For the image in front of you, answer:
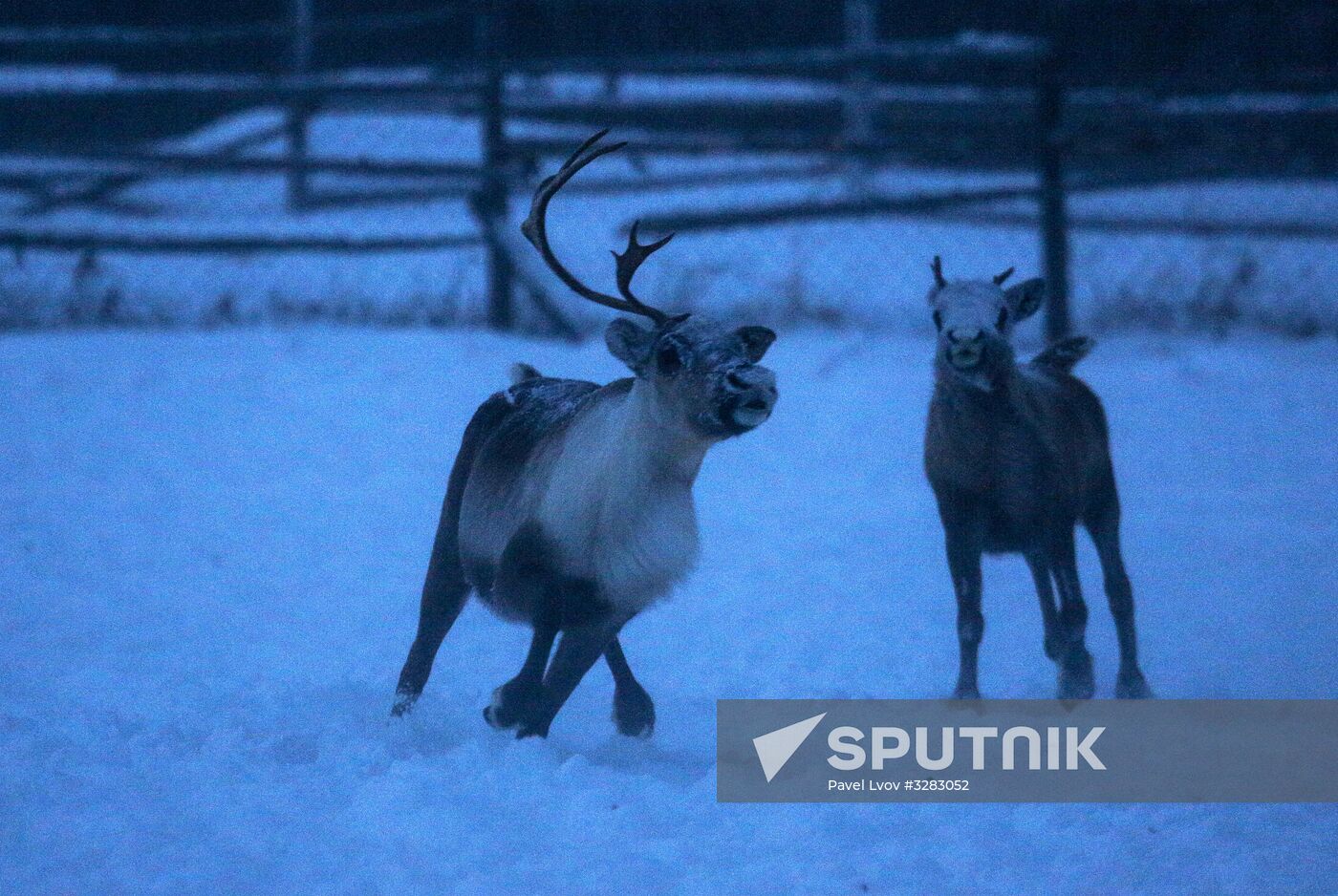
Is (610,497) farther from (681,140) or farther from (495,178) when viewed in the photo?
(681,140)

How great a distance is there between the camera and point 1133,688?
410 cm

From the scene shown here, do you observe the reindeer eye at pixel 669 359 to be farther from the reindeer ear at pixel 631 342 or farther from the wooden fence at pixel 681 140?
the wooden fence at pixel 681 140

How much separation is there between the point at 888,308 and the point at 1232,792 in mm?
5988

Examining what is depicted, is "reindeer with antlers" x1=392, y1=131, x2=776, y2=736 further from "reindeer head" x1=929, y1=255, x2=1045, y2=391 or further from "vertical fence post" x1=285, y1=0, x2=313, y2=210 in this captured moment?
"vertical fence post" x1=285, y1=0, x2=313, y2=210

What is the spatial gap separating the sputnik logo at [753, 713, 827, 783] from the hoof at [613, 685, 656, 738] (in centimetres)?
35

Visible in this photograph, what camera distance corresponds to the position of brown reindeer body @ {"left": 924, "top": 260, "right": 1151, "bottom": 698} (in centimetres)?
381

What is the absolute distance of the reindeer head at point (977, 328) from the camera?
3685 mm

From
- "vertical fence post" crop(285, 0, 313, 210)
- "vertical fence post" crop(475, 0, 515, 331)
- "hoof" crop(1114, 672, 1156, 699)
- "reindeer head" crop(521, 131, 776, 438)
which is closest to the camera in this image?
"reindeer head" crop(521, 131, 776, 438)

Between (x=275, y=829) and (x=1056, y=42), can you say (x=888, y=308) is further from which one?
(x=275, y=829)

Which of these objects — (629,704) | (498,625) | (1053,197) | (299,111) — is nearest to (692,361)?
(629,704)

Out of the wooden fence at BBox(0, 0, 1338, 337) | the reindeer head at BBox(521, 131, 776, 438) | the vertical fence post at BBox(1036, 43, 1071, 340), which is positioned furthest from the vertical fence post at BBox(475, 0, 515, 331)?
the reindeer head at BBox(521, 131, 776, 438)

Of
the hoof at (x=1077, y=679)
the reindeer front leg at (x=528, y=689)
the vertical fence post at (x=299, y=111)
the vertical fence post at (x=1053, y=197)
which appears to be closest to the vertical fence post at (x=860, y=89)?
the vertical fence post at (x=1053, y=197)

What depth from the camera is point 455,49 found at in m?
13.7

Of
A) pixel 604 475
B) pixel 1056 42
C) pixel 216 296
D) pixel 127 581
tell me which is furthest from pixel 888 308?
pixel 604 475
